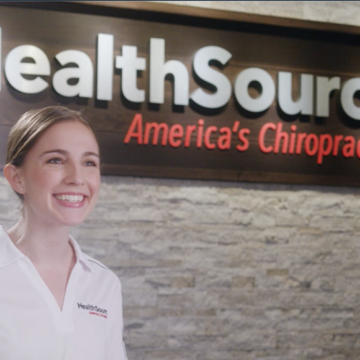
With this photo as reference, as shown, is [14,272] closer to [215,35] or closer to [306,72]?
[215,35]

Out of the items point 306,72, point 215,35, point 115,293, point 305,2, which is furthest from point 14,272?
point 305,2

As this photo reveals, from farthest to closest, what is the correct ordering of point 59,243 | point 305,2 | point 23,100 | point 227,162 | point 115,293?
point 305,2 < point 227,162 < point 23,100 < point 115,293 < point 59,243

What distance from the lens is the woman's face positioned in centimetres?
148

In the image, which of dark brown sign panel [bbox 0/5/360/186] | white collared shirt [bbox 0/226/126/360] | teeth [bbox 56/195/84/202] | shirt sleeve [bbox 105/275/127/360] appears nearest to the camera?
white collared shirt [bbox 0/226/126/360]

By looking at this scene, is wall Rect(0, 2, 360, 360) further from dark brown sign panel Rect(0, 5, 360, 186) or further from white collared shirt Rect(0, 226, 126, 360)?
white collared shirt Rect(0, 226, 126, 360)

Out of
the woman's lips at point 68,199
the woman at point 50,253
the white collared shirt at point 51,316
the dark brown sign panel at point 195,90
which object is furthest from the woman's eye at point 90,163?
the dark brown sign panel at point 195,90

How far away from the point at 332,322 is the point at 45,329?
2.61m

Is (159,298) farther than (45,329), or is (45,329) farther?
(159,298)

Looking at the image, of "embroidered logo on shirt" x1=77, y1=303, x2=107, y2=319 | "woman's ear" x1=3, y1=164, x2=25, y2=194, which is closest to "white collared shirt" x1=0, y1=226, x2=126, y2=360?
"embroidered logo on shirt" x1=77, y1=303, x2=107, y2=319

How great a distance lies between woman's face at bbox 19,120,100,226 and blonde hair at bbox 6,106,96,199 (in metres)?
0.02

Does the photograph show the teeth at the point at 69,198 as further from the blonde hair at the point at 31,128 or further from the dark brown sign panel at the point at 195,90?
the dark brown sign panel at the point at 195,90

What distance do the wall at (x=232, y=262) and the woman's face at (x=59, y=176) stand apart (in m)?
1.61

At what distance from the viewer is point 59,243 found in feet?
5.20

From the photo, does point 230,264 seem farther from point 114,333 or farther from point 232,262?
point 114,333
